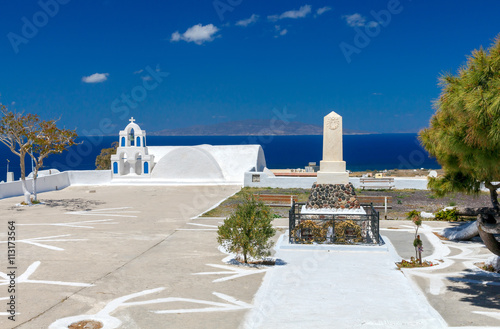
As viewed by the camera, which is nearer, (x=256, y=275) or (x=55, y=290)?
(x=55, y=290)

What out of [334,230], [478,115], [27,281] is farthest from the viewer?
[334,230]

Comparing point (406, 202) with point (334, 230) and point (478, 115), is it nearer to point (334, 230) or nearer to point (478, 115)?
point (334, 230)

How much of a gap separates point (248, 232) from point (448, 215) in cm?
1083

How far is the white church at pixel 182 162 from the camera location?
34219 mm

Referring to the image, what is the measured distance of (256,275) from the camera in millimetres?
10352

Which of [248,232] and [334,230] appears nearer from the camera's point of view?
[248,232]

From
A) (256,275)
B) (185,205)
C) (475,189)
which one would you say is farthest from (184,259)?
(185,205)

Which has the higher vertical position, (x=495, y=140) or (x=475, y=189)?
(x=495, y=140)

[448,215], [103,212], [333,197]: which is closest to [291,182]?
[448,215]

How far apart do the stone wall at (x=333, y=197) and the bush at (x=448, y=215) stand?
4479 millimetres

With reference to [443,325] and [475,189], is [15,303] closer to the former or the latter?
[443,325]

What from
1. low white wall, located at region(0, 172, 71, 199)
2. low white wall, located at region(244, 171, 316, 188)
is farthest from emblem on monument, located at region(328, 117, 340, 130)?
low white wall, located at region(0, 172, 71, 199)

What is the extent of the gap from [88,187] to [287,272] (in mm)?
25046

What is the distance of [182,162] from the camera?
34.8 m
